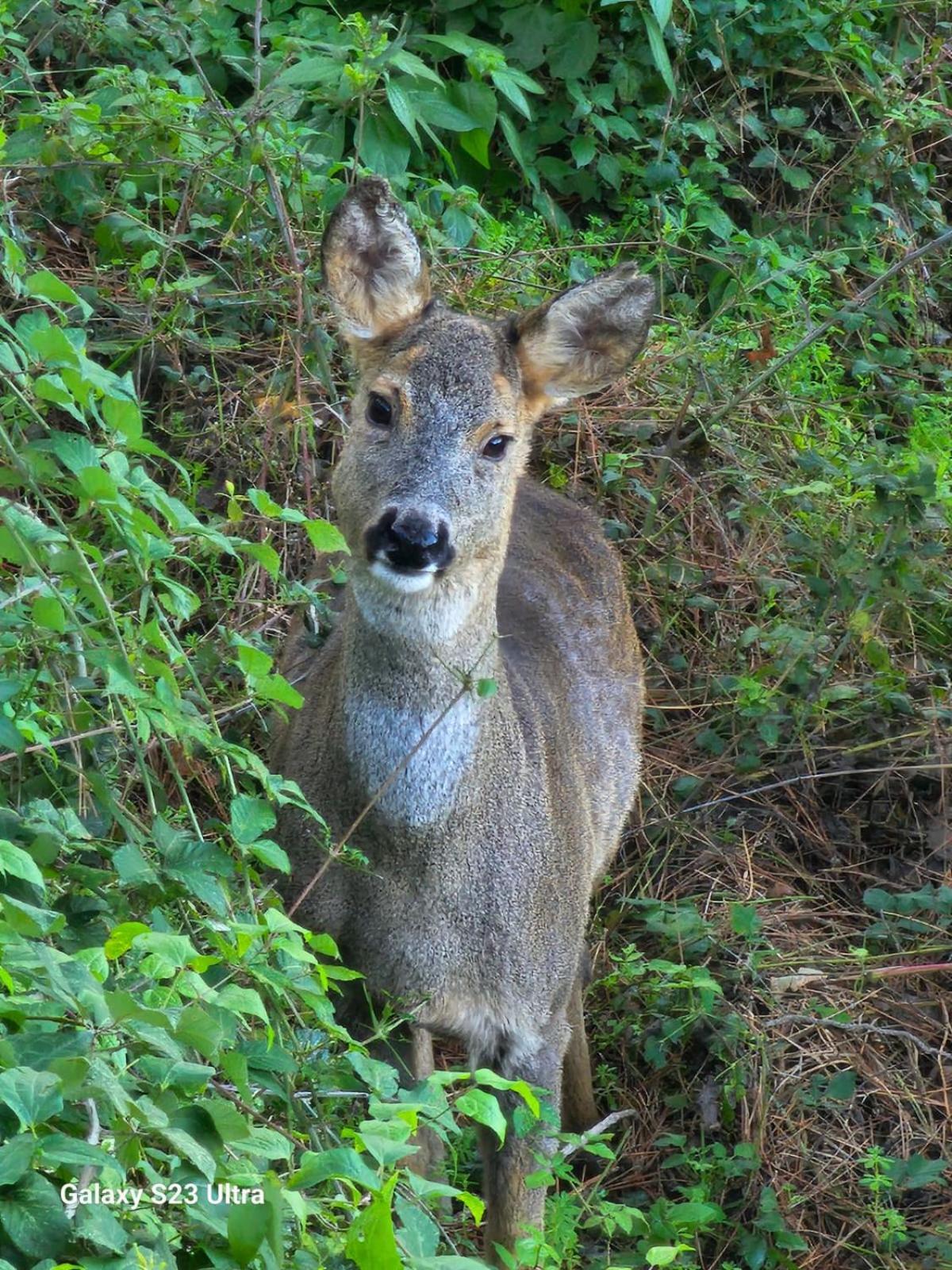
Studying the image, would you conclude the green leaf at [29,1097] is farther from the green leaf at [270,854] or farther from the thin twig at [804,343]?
the thin twig at [804,343]

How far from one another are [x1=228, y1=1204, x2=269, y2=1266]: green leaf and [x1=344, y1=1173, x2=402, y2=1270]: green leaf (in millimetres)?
149

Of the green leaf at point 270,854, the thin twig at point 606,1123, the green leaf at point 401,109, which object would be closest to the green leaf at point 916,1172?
the thin twig at point 606,1123

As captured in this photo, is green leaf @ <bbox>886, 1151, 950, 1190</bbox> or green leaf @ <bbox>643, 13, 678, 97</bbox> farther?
green leaf @ <bbox>643, 13, 678, 97</bbox>

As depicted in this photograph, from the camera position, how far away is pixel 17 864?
9.64 feet

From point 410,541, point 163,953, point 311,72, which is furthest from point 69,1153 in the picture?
point 311,72

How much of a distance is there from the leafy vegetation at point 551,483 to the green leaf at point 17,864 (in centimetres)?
2

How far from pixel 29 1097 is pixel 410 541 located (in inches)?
81.0

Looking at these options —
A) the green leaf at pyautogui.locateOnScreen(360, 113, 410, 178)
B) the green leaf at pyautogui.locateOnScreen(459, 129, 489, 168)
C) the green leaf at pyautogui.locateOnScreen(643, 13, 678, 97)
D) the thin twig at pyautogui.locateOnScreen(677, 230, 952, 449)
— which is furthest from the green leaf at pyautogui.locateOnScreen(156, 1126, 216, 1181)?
the green leaf at pyautogui.locateOnScreen(643, 13, 678, 97)

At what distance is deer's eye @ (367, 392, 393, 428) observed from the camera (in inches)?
186

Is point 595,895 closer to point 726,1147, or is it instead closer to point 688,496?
point 726,1147

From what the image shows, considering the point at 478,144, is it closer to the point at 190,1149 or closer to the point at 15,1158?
the point at 190,1149

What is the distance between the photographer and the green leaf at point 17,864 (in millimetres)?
2920

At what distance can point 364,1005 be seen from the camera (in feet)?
15.8

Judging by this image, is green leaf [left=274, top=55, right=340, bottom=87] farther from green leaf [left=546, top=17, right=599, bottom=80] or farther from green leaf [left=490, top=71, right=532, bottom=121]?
green leaf [left=546, top=17, right=599, bottom=80]
